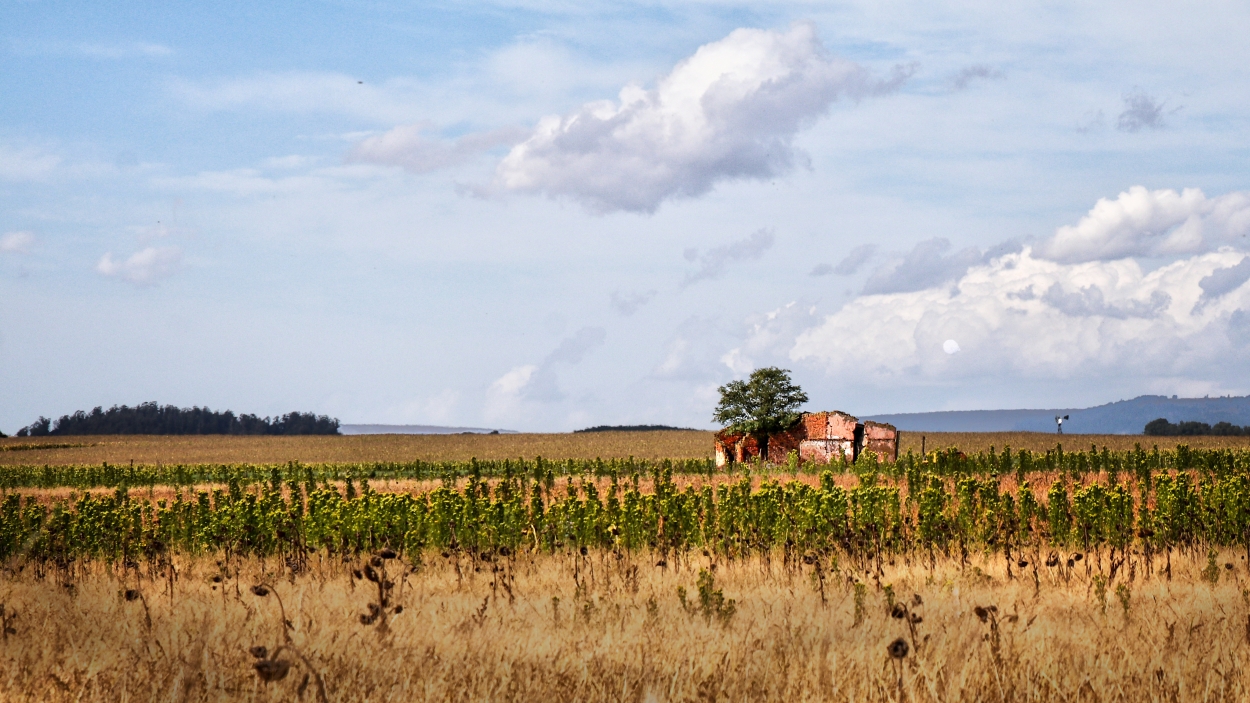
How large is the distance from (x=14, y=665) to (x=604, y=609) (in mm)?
4695

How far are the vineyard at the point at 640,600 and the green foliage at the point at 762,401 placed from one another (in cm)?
2229

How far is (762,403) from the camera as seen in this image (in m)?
41.2

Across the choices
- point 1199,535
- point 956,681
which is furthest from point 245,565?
point 1199,535

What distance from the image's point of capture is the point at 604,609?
30.4 ft

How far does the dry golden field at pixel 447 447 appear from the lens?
65250 mm

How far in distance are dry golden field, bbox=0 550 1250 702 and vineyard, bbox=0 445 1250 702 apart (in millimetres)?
34

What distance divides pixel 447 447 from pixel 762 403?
41.5m

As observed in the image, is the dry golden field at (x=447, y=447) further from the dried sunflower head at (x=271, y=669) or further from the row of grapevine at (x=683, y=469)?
the dried sunflower head at (x=271, y=669)

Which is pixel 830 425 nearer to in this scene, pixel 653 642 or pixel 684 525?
pixel 684 525

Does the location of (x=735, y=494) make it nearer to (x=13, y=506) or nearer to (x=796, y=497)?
(x=796, y=497)

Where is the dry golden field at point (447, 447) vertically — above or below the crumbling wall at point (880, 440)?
below

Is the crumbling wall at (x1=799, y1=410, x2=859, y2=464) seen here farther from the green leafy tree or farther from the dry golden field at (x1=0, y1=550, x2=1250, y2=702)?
the dry golden field at (x1=0, y1=550, x2=1250, y2=702)

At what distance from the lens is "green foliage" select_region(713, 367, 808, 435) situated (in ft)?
134

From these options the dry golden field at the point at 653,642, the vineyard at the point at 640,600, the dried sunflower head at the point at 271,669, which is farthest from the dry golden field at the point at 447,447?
the dried sunflower head at the point at 271,669
